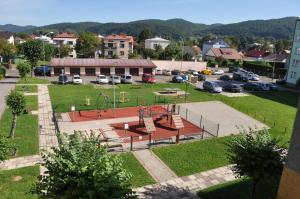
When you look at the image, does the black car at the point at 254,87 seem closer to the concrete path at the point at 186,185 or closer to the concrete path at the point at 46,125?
the concrete path at the point at 46,125

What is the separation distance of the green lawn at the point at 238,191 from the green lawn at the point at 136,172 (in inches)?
130

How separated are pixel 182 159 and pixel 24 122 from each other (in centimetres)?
1542

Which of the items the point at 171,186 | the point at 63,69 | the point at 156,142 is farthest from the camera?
the point at 63,69

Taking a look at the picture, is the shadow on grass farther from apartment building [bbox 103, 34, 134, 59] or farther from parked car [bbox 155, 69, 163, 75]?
apartment building [bbox 103, 34, 134, 59]

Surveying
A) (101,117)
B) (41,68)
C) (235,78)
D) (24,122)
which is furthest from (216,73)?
(24,122)

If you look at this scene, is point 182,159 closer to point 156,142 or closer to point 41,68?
point 156,142

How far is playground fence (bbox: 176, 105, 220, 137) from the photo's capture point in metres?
27.7

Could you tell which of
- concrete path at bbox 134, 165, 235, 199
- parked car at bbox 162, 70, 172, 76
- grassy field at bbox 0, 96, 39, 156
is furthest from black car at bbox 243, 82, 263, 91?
grassy field at bbox 0, 96, 39, 156

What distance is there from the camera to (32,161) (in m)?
19.9

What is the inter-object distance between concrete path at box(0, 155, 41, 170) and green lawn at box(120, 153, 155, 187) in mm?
5932

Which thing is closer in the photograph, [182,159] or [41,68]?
[182,159]

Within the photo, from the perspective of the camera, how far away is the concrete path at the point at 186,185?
16609mm

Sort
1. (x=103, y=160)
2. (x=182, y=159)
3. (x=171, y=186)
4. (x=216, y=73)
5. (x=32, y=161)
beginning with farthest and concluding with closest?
(x=216, y=73), (x=182, y=159), (x=32, y=161), (x=171, y=186), (x=103, y=160)

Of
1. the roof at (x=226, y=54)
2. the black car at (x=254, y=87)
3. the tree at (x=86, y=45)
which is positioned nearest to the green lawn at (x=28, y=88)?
the black car at (x=254, y=87)
